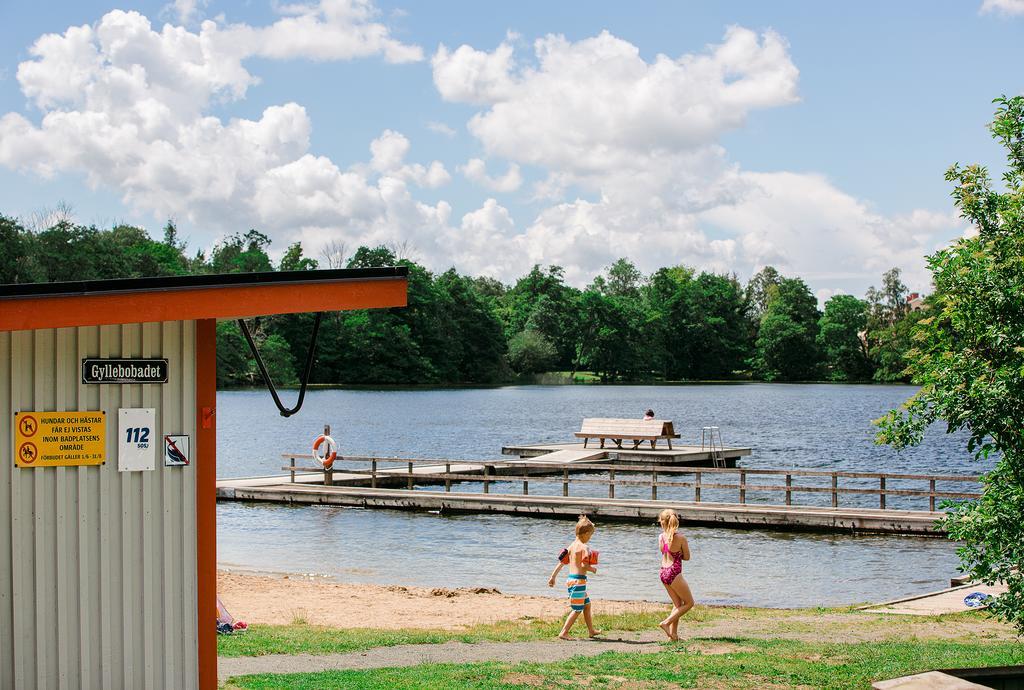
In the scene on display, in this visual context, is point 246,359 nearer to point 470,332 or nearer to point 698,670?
point 470,332

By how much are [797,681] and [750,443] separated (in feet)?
171

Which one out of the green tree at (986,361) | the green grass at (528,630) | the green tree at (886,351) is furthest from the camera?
the green tree at (886,351)

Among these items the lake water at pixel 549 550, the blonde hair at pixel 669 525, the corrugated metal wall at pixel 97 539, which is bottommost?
the lake water at pixel 549 550

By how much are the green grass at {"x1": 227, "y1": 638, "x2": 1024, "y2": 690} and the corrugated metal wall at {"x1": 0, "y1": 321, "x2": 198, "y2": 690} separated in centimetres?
196

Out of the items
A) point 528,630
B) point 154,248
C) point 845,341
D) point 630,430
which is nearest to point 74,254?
point 154,248

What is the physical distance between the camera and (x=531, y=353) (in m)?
150

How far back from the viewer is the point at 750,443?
60.1 m

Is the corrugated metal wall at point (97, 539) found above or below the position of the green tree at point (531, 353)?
below

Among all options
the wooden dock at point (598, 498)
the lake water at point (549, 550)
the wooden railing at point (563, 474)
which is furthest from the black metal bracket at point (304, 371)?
the wooden railing at point (563, 474)

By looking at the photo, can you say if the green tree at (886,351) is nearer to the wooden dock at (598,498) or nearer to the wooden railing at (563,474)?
the wooden railing at (563,474)

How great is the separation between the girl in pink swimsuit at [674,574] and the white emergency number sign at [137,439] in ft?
21.0

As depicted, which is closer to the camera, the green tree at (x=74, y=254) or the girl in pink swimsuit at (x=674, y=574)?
the girl in pink swimsuit at (x=674, y=574)

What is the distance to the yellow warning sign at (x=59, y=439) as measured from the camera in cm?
667

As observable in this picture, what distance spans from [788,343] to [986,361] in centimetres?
15223
